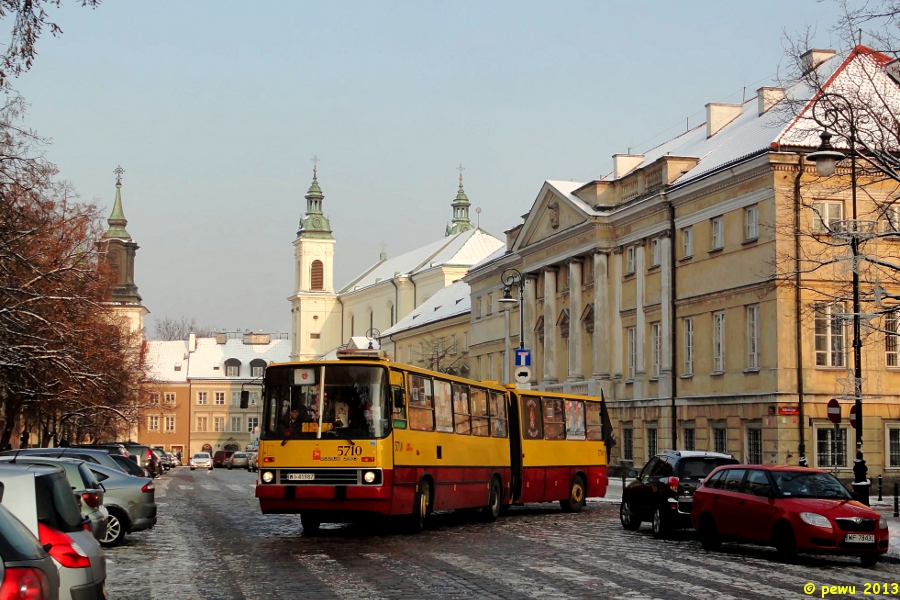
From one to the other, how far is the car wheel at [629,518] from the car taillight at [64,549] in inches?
667

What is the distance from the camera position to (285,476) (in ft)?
75.6

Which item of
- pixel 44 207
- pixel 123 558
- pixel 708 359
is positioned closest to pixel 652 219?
pixel 708 359

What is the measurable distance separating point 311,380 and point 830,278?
86.1ft

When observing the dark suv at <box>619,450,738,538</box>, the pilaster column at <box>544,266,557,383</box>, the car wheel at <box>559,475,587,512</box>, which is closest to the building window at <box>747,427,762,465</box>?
the car wheel at <box>559,475,587,512</box>

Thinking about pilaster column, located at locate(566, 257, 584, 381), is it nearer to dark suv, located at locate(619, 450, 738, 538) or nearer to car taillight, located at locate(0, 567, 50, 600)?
dark suv, located at locate(619, 450, 738, 538)

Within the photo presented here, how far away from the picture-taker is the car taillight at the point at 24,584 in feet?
23.9

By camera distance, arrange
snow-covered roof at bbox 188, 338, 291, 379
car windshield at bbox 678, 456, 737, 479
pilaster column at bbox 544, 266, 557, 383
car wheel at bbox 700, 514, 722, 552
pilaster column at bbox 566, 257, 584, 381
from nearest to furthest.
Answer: car wheel at bbox 700, 514, 722, 552, car windshield at bbox 678, 456, 737, 479, pilaster column at bbox 566, 257, 584, 381, pilaster column at bbox 544, 266, 557, 383, snow-covered roof at bbox 188, 338, 291, 379

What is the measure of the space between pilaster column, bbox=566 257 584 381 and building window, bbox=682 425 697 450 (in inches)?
407

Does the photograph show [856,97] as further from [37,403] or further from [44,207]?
[37,403]

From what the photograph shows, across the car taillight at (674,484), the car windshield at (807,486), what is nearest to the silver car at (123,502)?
the car taillight at (674,484)

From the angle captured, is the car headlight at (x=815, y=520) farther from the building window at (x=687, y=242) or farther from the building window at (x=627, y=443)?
the building window at (x=627, y=443)

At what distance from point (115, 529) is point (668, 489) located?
32.6 ft

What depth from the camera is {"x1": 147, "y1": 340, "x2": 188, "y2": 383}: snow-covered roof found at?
147m

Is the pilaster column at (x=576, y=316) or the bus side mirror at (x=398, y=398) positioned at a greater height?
the pilaster column at (x=576, y=316)
